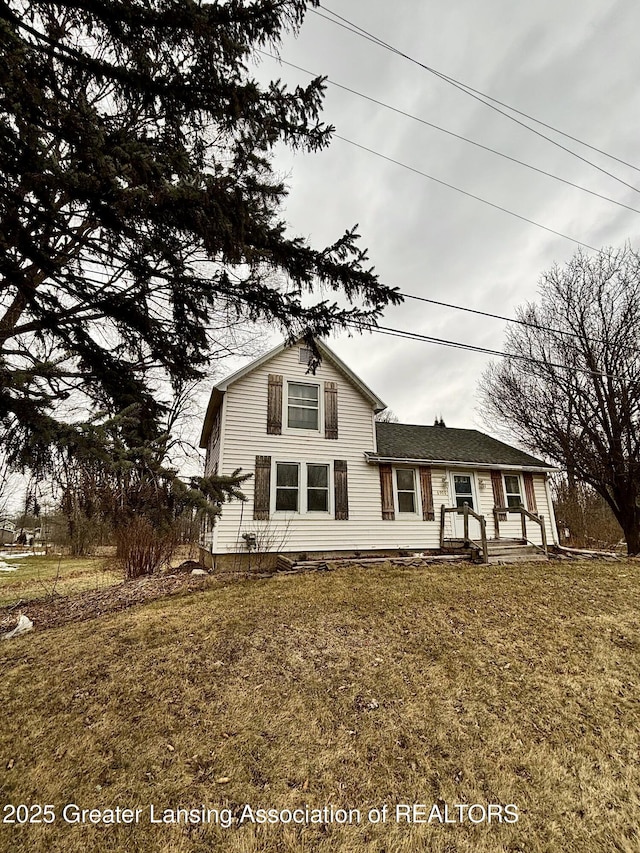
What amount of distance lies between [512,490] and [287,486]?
8.51 metres

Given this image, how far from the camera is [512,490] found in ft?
45.5

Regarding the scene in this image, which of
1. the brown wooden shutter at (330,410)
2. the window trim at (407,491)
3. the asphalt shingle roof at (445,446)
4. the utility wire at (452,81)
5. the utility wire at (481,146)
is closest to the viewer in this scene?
the utility wire at (452,81)

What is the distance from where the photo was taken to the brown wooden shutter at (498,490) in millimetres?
13422

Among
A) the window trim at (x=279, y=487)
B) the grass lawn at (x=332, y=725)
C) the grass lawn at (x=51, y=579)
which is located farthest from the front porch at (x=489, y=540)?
the grass lawn at (x=51, y=579)

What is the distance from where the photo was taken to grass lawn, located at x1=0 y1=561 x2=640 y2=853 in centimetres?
270

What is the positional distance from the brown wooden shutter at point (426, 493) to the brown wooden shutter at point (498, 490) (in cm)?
261

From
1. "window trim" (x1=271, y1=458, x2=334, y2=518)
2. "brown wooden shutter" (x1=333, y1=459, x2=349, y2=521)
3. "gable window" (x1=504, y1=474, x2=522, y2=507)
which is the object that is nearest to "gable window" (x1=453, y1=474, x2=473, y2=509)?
"gable window" (x1=504, y1=474, x2=522, y2=507)

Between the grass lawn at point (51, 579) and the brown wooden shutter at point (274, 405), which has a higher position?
the brown wooden shutter at point (274, 405)

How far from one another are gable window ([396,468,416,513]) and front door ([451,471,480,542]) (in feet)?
4.93

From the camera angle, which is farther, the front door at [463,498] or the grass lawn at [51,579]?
the front door at [463,498]

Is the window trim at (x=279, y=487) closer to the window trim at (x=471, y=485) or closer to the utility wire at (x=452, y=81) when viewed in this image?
the window trim at (x=471, y=485)

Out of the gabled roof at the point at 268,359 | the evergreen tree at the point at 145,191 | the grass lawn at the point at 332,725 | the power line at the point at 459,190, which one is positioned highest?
the power line at the point at 459,190

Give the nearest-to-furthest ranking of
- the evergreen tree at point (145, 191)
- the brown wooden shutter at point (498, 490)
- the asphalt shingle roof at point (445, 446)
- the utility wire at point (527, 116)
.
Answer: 1. the evergreen tree at point (145, 191)
2. the utility wire at point (527, 116)
3. the asphalt shingle roof at point (445, 446)
4. the brown wooden shutter at point (498, 490)

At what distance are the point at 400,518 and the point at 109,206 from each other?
36.9 feet
